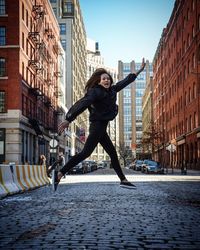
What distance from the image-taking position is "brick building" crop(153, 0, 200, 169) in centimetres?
4738

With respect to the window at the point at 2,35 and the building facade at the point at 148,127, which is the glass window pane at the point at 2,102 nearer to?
the window at the point at 2,35

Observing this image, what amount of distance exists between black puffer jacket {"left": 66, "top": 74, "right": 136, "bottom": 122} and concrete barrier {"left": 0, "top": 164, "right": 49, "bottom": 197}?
221 inches

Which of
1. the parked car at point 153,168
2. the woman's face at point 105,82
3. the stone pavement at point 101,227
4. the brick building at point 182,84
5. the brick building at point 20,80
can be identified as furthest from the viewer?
the brick building at point 182,84

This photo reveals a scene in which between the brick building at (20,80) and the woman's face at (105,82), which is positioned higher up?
the brick building at (20,80)

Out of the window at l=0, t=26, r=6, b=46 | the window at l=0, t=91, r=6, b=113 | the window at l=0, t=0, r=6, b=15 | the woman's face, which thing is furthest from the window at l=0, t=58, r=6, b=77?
the woman's face

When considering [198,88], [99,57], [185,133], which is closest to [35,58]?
[198,88]

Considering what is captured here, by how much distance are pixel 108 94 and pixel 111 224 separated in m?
2.11

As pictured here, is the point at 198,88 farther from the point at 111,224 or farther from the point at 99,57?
the point at 99,57

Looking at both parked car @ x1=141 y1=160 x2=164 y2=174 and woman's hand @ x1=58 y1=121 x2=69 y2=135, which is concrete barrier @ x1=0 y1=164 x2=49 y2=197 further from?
parked car @ x1=141 y1=160 x2=164 y2=174

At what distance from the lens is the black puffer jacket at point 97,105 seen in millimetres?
6652

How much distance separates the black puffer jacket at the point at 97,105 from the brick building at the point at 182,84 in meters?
31.5

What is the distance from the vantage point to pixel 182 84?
56.8m

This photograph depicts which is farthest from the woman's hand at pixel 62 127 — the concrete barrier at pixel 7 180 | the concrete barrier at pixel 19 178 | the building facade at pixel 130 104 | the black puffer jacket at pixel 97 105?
the building facade at pixel 130 104

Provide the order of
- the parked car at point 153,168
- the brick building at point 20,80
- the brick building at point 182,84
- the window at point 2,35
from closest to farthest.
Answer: the brick building at point 20,80, the window at point 2,35, the parked car at point 153,168, the brick building at point 182,84
